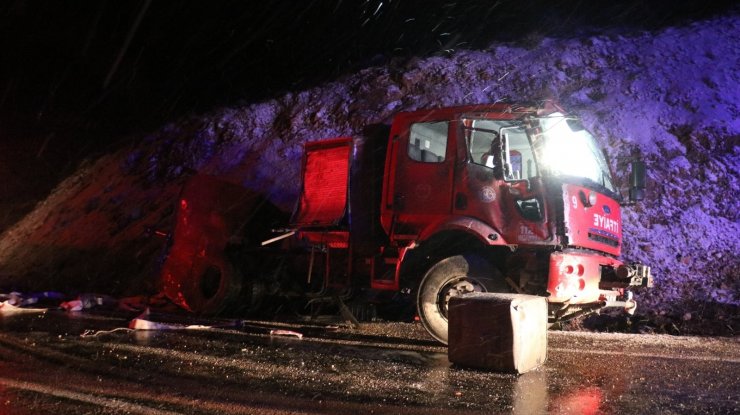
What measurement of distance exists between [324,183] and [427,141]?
67.2 inches

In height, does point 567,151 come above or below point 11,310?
above

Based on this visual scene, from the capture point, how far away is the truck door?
22.6 feet

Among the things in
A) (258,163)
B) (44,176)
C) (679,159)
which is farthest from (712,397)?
(44,176)

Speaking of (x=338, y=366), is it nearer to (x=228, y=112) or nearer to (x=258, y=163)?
(x=258, y=163)

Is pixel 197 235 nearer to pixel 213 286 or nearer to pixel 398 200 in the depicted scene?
pixel 213 286

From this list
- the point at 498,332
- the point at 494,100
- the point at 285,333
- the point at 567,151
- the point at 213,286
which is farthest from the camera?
the point at 494,100

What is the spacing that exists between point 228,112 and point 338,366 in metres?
14.7

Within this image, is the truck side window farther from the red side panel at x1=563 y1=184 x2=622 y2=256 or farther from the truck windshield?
the red side panel at x1=563 y1=184 x2=622 y2=256

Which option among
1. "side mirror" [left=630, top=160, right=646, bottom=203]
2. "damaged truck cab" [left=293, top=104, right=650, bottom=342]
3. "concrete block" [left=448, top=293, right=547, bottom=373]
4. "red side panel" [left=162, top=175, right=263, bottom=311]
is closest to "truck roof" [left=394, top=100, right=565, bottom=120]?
"damaged truck cab" [left=293, top=104, right=650, bottom=342]

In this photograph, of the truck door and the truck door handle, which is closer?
the truck door

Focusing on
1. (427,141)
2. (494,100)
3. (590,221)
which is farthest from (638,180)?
(494,100)

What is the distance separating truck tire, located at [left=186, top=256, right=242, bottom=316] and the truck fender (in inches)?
153

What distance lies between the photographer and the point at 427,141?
286 inches

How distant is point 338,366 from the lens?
5.18 meters
